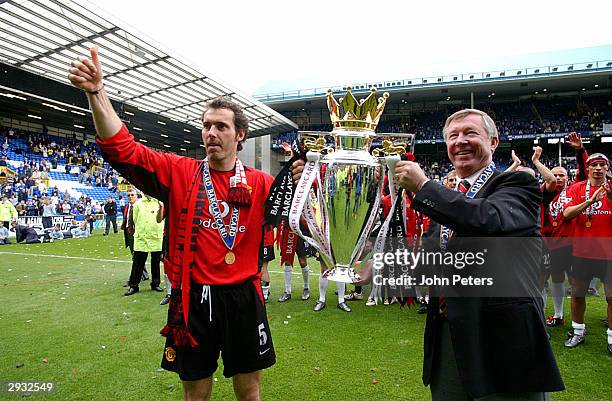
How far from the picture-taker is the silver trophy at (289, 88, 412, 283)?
71.7 inches

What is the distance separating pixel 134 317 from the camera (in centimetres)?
540

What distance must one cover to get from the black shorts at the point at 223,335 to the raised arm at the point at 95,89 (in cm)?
88

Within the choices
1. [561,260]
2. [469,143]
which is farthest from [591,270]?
[469,143]

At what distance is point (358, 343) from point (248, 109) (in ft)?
74.2

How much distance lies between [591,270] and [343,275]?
138 inches

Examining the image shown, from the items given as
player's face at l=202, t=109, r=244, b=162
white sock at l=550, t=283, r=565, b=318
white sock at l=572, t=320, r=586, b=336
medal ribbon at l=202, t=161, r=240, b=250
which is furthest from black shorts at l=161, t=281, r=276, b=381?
white sock at l=550, t=283, r=565, b=318

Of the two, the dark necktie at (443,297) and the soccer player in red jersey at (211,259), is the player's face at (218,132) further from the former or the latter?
the dark necktie at (443,297)

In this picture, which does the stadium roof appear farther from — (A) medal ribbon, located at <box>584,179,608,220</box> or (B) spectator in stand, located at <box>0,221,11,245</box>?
(A) medal ribbon, located at <box>584,179,608,220</box>

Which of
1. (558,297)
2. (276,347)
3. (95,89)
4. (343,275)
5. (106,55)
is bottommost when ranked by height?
(276,347)

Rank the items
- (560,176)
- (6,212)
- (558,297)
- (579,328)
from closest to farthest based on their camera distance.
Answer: (579,328) < (560,176) < (558,297) < (6,212)

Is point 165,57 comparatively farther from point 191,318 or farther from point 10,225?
point 191,318

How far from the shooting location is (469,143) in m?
1.62

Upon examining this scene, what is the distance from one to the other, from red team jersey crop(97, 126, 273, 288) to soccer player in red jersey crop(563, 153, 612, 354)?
11.3 feet

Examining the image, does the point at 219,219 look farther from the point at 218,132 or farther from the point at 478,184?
the point at 478,184
